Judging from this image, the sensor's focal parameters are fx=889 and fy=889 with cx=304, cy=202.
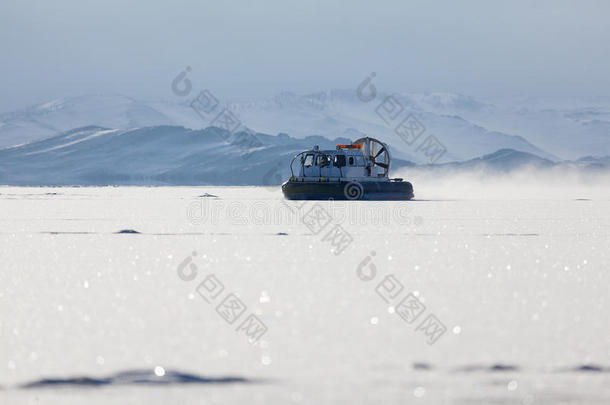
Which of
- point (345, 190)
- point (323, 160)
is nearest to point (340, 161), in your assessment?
point (323, 160)

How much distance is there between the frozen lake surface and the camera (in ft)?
27.1

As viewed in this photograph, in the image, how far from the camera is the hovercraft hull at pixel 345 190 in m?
69.1

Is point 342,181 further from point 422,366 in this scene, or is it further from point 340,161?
point 422,366

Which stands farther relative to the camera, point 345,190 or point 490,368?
point 345,190

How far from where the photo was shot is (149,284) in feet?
51.5

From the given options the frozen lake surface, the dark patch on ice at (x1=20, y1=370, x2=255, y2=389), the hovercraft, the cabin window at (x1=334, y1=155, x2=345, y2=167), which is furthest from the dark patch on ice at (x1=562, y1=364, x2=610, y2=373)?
the cabin window at (x1=334, y1=155, x2=345, y2=167)

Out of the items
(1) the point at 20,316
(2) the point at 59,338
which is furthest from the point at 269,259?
(2) the point at 59,338

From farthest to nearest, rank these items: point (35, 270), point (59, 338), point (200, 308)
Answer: point (35, 270), point (200, 308), point (59, 338)

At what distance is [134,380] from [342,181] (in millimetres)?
61474

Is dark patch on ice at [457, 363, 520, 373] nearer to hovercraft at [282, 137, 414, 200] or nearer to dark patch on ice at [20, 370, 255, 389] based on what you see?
dark patch on ice at [20, 370, 255, 389]

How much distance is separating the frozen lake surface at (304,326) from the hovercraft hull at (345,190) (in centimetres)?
4595

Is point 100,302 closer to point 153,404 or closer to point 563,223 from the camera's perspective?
point 153,404

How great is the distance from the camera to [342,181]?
6975 cm

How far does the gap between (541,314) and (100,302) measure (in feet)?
21.1
